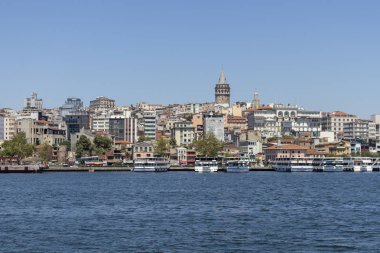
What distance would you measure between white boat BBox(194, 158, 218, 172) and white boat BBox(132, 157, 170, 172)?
14.1 ft

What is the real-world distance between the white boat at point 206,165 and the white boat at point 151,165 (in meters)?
4.29

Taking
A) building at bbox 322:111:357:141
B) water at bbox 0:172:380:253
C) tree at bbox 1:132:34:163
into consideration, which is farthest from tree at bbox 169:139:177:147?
water at bbox 0:172:380:253

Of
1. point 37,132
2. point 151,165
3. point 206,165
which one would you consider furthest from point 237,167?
point 37,132

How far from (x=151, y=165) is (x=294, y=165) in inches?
753

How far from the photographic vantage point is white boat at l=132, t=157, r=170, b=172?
11869 centimetres

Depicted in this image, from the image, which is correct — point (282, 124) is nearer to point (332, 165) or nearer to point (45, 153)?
point (332, 165)

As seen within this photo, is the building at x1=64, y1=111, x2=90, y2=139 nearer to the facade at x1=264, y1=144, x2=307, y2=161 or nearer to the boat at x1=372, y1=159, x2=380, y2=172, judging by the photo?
the facade at x1=264, y1=144, x2=307, y2=161

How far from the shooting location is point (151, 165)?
392 ft

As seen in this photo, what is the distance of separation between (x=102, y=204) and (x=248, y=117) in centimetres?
14418

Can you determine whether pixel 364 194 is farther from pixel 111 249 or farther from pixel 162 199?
pixel 111 249

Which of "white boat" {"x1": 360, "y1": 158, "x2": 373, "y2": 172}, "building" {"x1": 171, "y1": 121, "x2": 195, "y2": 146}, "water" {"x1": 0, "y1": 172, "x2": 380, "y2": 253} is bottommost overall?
"water" {"x1": 0, "y1": 172, "x2": 380, "y2": 253}

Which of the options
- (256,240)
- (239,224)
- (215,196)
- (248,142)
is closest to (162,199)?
(215,196)

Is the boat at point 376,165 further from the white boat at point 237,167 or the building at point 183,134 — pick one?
the building at point 183,134

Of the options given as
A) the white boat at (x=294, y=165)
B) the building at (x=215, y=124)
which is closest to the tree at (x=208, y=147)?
the white boat at (x=294, y=165)
